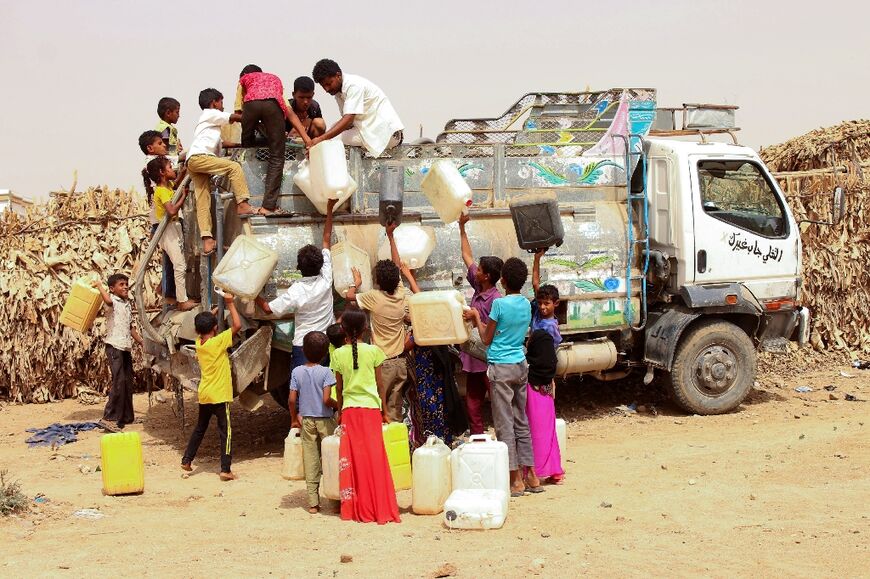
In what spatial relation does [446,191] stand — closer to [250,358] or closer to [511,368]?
[511,368]

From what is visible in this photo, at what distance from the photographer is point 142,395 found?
1281 centimetres

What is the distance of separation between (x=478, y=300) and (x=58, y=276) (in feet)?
19.4

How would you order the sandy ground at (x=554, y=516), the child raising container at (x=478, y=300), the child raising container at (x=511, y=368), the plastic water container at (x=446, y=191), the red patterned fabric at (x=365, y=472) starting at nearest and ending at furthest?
the sandy ground at (x=554, y=516) → the red patterned fabric at (x=365, y=472) → the child raising container at (x=511, y=368) → the child raising container at (x=478, y=300) → the plastic water container at (x=446, y=191)

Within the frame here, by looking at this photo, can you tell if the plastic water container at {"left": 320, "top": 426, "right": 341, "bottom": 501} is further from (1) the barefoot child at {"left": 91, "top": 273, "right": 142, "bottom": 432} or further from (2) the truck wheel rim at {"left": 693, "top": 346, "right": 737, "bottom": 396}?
(2) the truck wheel rim at {"left": 693, "top": 346, "right": 737, "bottom": 396}

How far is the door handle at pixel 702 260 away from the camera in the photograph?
10492mm

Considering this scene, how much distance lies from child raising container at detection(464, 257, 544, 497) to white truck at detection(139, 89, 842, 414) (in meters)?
1.75

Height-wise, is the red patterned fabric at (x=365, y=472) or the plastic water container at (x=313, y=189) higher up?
the plastic water container at (x=313, y=189)

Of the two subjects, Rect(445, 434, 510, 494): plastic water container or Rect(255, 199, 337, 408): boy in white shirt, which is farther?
Rect(255, 199, 337, 408): boy in white shirt

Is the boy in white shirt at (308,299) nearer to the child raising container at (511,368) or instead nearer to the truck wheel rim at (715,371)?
the child raising container at (511,368)

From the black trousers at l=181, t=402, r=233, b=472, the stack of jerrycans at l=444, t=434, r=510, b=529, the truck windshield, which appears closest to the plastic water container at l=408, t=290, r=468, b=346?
the stack of jerrycans at l=444, t=434, r=510, b=529

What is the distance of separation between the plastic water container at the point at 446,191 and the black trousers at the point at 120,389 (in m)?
3.67

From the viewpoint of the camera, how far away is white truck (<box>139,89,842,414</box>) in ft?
31.7

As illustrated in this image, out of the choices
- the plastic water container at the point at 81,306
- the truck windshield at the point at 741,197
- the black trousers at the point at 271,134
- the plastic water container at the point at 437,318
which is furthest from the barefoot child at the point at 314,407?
the truck windshield at the point at 741,197

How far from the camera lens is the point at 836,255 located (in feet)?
44.6
